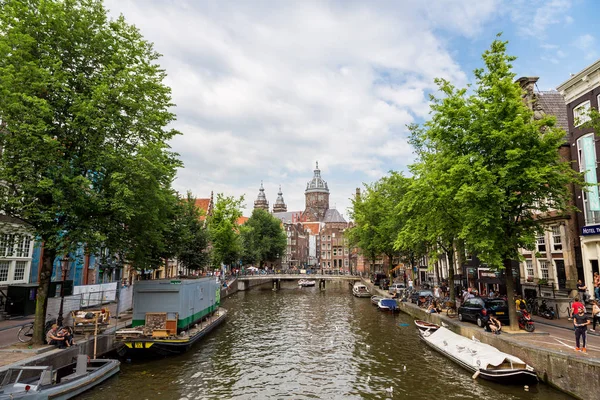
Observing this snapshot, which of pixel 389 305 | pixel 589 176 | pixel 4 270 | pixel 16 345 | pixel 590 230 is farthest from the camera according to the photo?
pixel 389 305

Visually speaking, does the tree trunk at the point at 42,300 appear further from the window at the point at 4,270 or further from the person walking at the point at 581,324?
the person walking at the point at 581,324

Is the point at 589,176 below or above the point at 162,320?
above

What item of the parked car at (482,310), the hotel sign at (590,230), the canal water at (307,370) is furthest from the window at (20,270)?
the hotel sign at (590,230)

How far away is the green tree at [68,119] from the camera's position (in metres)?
16.1

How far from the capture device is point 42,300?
18.1 meters

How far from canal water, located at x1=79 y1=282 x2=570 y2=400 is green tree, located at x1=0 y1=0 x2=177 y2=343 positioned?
22.0 feet

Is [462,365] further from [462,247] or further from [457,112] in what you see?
[457,112]

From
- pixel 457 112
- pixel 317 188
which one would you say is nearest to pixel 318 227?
pixel 317 188

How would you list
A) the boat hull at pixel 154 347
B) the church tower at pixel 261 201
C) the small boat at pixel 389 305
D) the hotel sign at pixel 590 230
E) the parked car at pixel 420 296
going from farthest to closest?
the church tower at pixel 261 201 < the small boat at pixel 389 305 < the parked car at pixel 420 296 < the hotel sign at pixel 590 230 < the boat hull at pixel 154 347

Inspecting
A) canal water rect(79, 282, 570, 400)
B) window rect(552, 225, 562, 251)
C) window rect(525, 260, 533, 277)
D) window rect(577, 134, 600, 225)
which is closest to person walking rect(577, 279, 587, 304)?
window rect(577, 134, 600, 225)

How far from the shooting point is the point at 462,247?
2772 centimetres

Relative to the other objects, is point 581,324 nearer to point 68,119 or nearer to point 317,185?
point 68,119

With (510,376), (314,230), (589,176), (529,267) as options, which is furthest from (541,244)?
(314,230)

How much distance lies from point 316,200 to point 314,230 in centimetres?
1479
